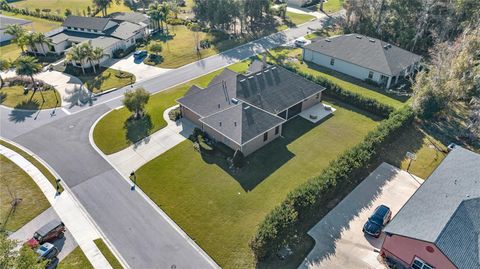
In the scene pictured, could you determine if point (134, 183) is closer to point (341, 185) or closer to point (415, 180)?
point (341, 185)

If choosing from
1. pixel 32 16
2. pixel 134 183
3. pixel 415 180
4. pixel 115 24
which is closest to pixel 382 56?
pixel 415 180

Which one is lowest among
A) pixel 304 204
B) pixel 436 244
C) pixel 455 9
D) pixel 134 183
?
pixel 134 183

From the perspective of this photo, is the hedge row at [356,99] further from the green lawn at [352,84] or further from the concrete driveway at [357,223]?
the concrete driveway at [357,223]

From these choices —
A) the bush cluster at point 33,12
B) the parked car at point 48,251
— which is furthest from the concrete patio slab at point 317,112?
the bush cluster at point 33,12

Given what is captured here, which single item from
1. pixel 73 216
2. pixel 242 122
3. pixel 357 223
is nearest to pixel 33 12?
pixel 73 216

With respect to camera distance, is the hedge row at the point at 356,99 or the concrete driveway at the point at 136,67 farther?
the concrete driveway at the point at 136,67

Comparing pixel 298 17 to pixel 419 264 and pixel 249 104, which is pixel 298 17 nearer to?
pixel 249 104

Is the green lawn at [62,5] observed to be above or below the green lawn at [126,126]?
above
